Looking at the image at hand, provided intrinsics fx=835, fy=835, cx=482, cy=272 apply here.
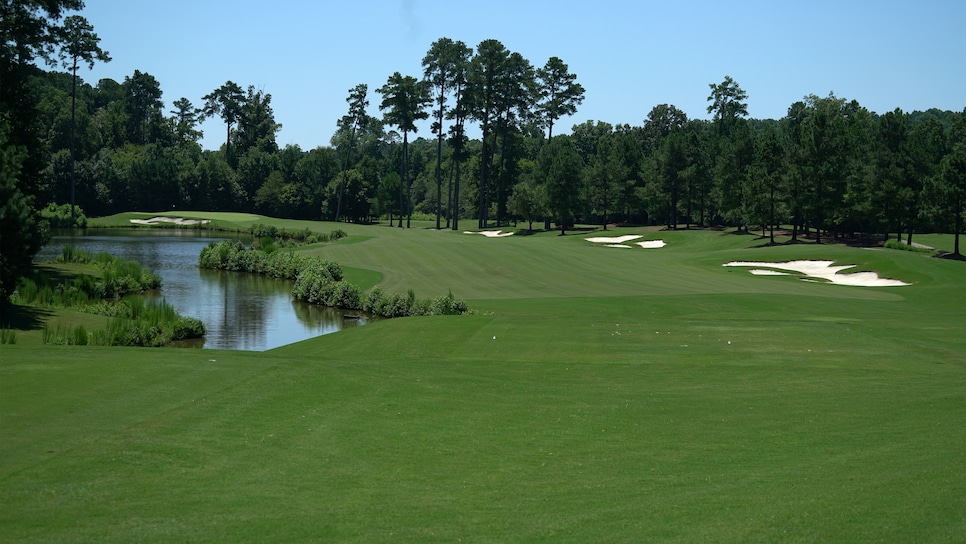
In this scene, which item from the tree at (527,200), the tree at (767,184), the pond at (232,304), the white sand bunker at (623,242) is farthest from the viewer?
the tree at (527,200)

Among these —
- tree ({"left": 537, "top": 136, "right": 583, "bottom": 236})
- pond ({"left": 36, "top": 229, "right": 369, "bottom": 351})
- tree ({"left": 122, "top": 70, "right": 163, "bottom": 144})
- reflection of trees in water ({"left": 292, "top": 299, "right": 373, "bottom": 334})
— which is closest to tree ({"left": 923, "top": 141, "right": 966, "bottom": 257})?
tree ({"left": 537, "top": 136, "right": 583, "bottom": 236})

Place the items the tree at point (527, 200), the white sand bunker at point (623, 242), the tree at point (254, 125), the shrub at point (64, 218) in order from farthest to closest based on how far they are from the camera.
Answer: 1. the tree at point (254, 125)
2. the tree at point (527, 200)
3. the shrub at point (64, 218)
4. the white sand bunker at point (623, 242)

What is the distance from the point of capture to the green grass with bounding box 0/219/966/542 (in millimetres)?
9062

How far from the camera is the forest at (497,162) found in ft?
204

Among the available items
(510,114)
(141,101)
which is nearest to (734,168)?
(510,114)

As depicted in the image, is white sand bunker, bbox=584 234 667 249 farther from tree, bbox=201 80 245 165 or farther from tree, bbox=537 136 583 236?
tree, bbox=201 80 245 165

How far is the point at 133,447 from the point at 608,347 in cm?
1501

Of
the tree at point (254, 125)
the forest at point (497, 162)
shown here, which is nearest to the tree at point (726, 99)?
the forest at point (497, 162)

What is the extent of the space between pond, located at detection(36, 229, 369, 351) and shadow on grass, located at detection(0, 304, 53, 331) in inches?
198

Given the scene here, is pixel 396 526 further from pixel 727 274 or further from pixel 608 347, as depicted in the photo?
pixel 727 274

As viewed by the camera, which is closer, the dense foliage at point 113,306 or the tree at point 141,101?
the dense foliage at point 113,306

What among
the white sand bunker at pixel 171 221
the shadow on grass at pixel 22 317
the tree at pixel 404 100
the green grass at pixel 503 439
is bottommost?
the shadow on grass at pixel 22 317

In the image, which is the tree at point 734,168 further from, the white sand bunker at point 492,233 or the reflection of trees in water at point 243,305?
the reflection of trees in water at point 243,305

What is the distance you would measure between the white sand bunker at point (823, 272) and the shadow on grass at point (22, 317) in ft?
137
